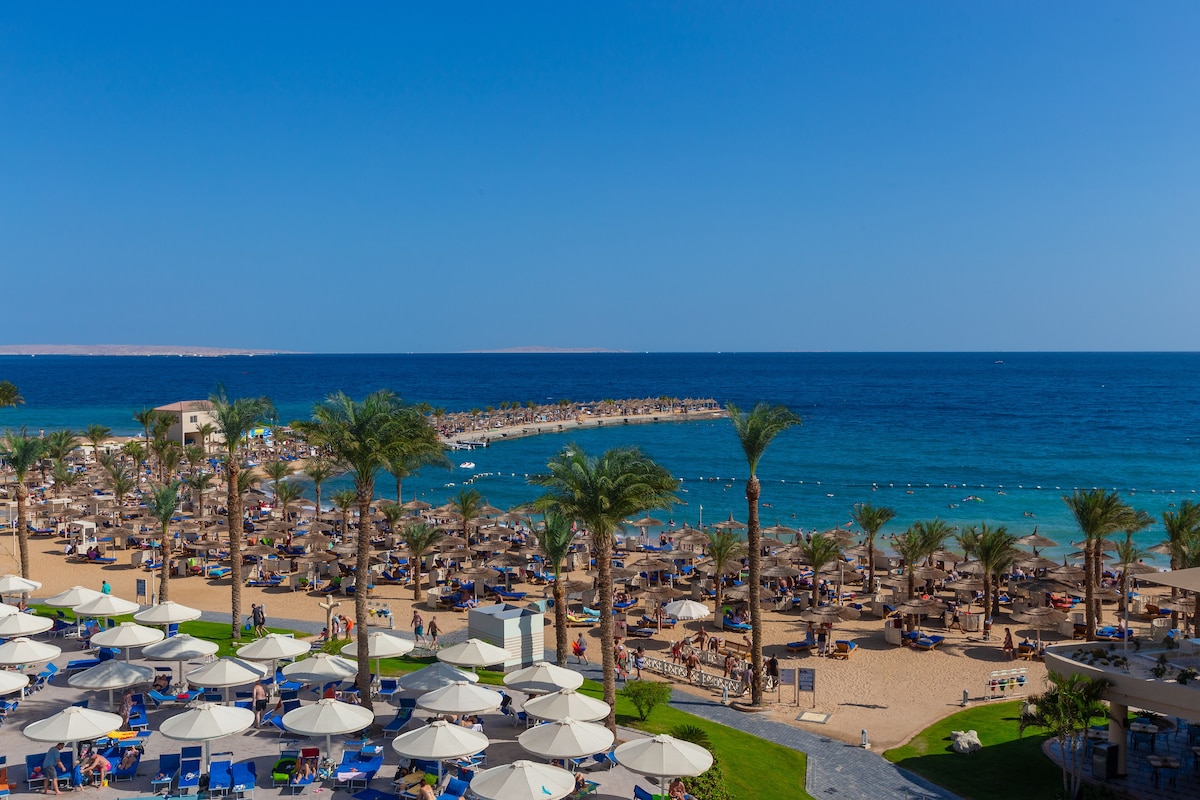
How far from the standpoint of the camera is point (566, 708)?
16.8 metres

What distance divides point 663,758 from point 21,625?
1645 centimetres

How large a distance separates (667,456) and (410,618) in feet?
172

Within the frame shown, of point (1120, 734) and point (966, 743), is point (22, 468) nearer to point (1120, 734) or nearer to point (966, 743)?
point (966, 743)

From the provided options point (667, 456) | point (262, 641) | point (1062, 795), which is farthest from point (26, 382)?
point (1062, 795)

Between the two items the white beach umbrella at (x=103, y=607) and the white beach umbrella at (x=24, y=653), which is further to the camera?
the white beach umbrella at (x=103, y=607)

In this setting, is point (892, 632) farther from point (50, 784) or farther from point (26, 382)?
point (26, 382)

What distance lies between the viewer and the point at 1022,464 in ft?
244

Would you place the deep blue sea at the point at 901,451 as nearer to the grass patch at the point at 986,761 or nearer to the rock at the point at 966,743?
the grass patch at the point at 986,761

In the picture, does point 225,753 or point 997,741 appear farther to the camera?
point 997,741

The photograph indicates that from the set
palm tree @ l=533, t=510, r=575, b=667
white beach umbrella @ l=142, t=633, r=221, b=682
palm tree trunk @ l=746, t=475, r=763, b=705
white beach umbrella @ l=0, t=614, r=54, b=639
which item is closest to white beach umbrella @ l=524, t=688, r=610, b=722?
palm tree @ l=533, t=510, r=575, b=667

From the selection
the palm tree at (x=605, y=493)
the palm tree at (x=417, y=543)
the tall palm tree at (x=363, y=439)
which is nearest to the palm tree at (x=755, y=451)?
the palm tree at (x=605, y=493)

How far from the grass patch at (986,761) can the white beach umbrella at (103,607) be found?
19461 mm

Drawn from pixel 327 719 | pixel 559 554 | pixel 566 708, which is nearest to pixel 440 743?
pixel 327 719

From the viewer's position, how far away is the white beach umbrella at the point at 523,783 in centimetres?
1328
